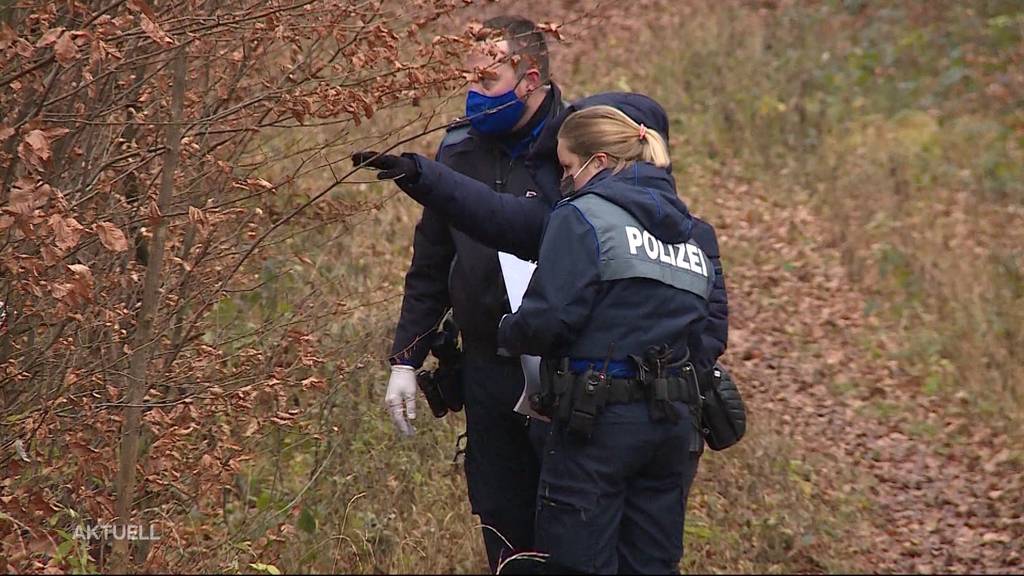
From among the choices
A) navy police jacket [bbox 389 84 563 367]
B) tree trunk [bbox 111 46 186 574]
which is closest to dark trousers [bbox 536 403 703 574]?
navy police jacket [bbox 389 84 563 367]

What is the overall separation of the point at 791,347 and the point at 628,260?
6.51m

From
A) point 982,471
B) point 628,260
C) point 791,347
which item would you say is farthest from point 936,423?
point 628,260

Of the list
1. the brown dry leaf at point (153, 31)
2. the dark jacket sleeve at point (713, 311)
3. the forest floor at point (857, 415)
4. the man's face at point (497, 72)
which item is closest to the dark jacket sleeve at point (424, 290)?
the man's face at point (497, 72)

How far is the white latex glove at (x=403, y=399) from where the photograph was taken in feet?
15.0

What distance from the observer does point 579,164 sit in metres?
4.12

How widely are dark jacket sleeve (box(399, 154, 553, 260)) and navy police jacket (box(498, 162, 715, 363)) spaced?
299mm

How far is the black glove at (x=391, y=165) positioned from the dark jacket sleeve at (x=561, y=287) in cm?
49

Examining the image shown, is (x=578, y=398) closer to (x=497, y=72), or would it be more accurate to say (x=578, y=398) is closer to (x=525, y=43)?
(x=497, y=72)

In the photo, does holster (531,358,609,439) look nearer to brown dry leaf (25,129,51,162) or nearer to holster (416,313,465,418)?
holster (416,313,465,418)

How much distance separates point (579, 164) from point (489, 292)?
66cm

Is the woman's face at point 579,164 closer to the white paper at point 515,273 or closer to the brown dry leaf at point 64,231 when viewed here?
the white paper at point 515,273

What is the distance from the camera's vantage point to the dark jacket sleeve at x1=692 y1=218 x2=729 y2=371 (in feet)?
14.3

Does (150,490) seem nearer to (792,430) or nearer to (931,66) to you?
(792,430)

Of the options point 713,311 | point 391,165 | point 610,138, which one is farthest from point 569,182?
point 713,311
